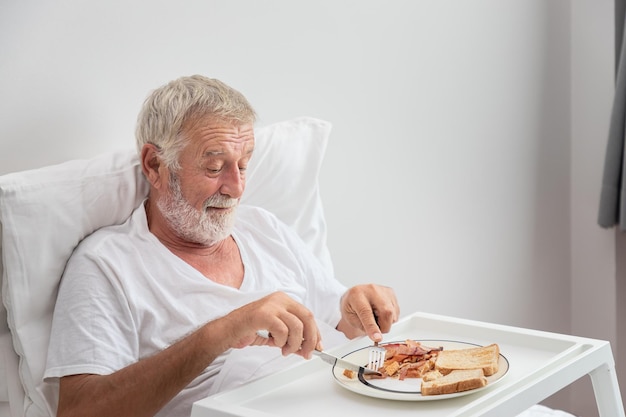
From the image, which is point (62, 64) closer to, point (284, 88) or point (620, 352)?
point (284, 88)

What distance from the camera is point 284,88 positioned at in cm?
219

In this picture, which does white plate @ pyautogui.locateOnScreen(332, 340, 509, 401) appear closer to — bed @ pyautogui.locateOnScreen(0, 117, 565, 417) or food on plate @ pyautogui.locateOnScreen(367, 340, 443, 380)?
food on plate @ pyautogui.locateOnScreen(367, 340, 443, 380)

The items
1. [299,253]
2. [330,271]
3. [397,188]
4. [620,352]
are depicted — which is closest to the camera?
[299,253]

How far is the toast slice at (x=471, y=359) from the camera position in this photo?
1.44 meters

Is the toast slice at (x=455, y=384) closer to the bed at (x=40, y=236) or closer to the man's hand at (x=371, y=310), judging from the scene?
the man's hand at (x=371, y=310)

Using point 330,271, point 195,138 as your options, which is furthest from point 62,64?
point 330,271

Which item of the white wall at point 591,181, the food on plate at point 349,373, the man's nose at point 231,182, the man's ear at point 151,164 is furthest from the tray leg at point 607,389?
the white wall at point 591,181

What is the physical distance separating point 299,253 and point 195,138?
0.42 meters

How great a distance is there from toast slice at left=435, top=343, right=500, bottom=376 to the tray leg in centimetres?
21

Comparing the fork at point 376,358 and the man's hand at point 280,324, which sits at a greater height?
the man's hand at point 280,324

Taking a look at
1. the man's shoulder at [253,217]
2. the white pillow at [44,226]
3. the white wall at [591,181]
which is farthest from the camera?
the white wall at [591,181]

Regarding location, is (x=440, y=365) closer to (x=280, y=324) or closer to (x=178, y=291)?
(x=280, y=324)

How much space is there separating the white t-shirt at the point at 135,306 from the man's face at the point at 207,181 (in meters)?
0.07

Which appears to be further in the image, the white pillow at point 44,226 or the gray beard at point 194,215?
the gray beard at point 194,215
